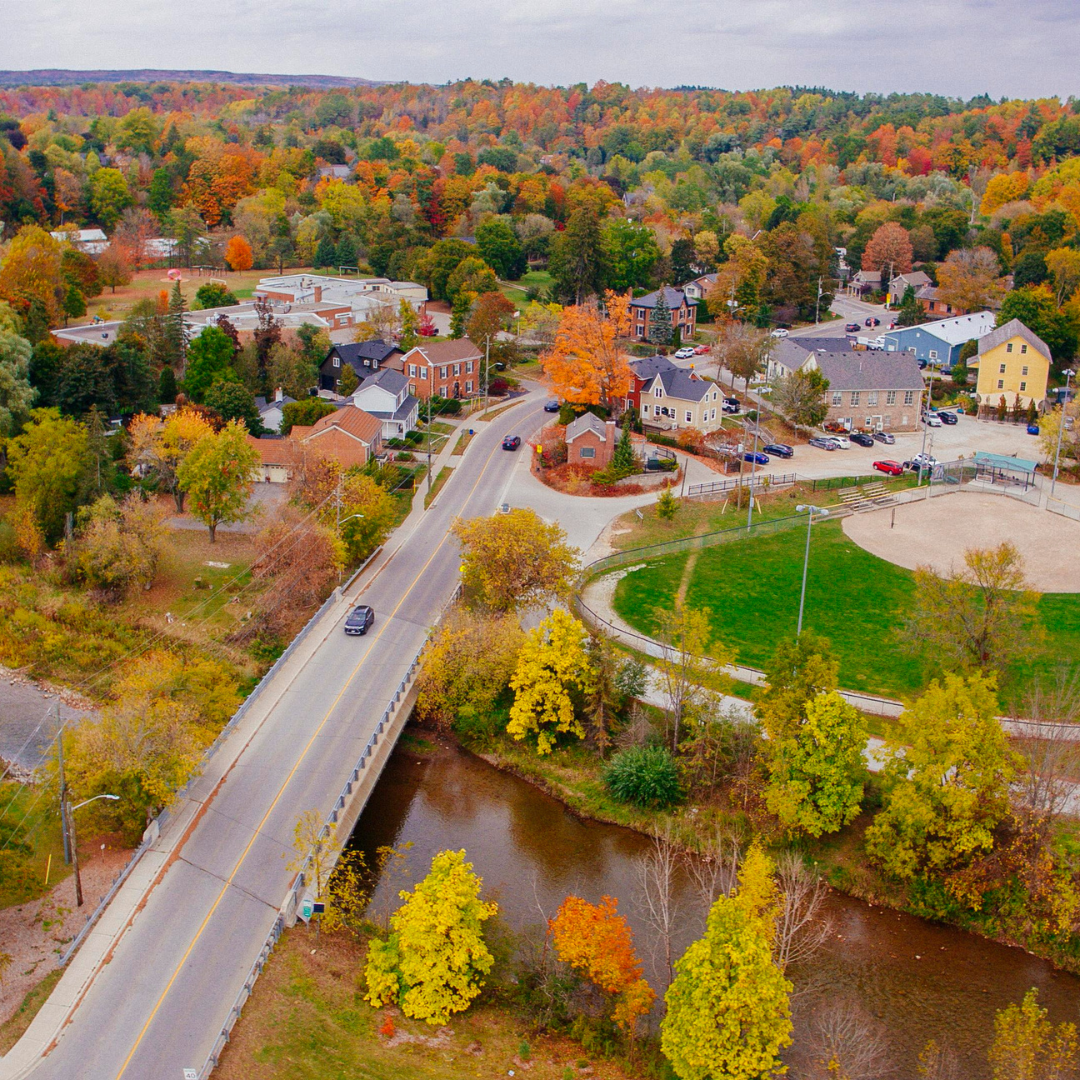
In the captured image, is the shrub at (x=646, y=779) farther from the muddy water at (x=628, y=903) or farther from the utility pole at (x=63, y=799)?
the utility pole at (x=63, y=799)

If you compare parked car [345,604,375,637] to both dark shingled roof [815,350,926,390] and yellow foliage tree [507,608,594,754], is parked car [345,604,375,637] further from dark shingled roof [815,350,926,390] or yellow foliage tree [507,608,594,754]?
dark shingled roof [815,350,926,390]

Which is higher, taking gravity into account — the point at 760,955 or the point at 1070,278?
the point at 1070,278

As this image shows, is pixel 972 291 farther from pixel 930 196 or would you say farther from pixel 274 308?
pixel 274 308

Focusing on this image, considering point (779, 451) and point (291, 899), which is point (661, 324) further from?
point (291, 899)

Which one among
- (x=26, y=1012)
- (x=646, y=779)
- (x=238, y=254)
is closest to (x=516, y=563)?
(x=646, y=779)

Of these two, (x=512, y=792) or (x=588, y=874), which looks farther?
(x=512, y=792)

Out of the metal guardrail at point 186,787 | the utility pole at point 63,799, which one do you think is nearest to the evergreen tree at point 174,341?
the metal guardrail at point 186,787

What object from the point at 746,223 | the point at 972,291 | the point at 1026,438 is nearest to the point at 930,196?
the point at 746,223
